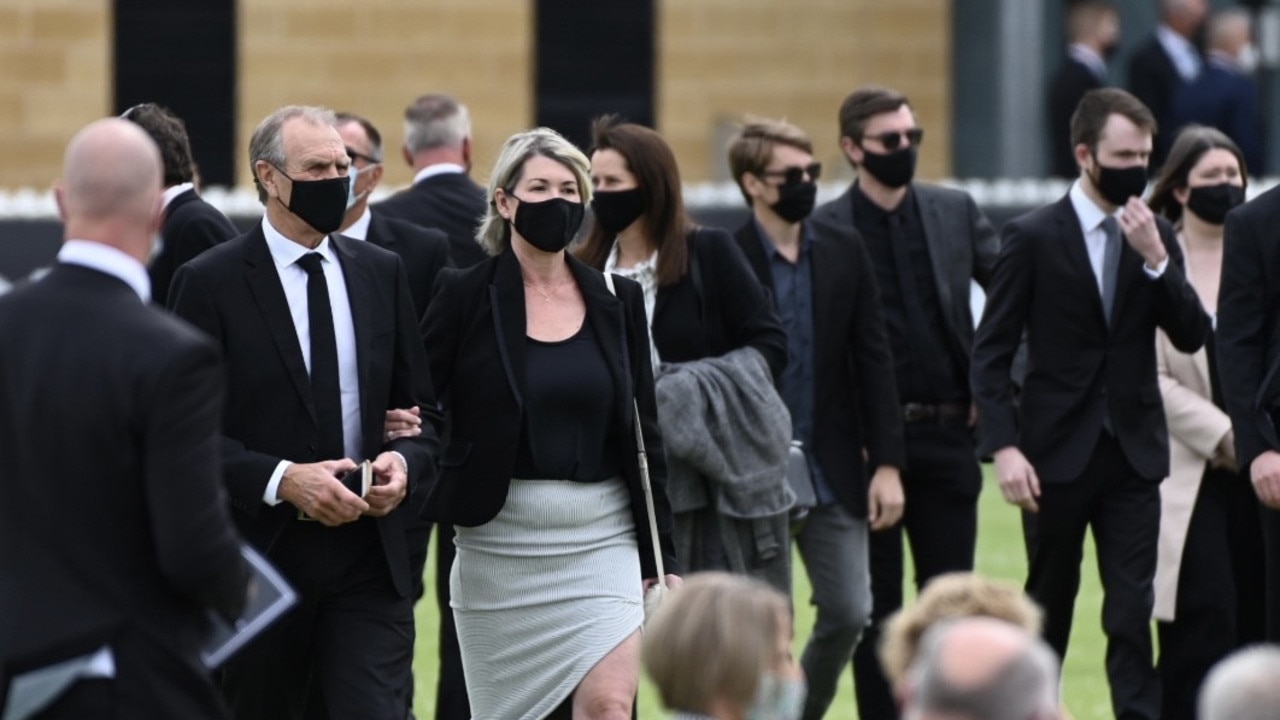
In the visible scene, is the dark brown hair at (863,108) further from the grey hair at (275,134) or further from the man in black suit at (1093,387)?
the grey hair at (275,134)

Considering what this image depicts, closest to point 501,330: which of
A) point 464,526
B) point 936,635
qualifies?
point 464,526

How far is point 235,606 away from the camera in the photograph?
5336 mm

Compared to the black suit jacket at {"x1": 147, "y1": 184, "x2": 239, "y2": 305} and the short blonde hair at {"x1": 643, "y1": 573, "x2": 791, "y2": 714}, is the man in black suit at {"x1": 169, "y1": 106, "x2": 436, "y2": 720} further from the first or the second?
the short blonde hair at {"x1": 643, "y1": 573, "x2": 791, "y2": 714}

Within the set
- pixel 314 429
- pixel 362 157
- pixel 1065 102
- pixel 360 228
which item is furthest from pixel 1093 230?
pixel 1065 102

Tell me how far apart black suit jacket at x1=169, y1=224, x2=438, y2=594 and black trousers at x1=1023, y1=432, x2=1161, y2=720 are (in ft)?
8.39

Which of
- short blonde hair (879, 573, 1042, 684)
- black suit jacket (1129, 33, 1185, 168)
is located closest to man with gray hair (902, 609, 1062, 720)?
short blonde hair (879, 573, 1042, 684)

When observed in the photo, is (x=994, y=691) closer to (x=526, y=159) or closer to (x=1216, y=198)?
(x=526, y=159)

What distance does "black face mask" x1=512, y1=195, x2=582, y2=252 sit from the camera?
752 cm

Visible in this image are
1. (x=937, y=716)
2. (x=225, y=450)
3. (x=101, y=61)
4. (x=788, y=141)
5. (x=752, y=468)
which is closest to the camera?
(x=937, y=716)

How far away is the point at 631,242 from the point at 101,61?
1369cm

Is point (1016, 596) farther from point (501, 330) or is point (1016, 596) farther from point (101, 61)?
point (101, 61)

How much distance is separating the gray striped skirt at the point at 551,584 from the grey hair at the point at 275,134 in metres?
1.07

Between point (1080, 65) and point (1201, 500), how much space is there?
10.9m

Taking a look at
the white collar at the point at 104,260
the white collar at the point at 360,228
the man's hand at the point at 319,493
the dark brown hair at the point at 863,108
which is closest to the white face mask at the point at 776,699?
the white collar at the point at 104,260
